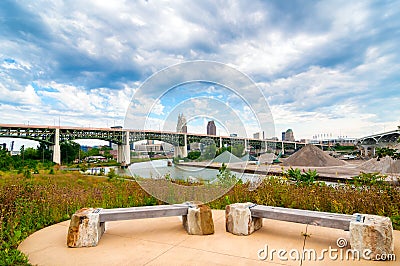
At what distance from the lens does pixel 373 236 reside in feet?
12.0

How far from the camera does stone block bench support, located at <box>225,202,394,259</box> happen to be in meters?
3.62

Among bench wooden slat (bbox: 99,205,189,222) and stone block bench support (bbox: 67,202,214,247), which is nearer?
stone block bench support (bbox: 67,202,214,247)

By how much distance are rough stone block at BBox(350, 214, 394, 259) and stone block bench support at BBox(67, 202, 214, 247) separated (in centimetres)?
231

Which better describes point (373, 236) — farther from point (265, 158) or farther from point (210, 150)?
point (210, 150)

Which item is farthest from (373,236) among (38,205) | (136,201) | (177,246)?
(38,205)

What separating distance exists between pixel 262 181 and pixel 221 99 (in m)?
4.77

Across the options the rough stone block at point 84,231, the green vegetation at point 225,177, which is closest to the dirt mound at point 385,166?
the green vegetation at point 225,177

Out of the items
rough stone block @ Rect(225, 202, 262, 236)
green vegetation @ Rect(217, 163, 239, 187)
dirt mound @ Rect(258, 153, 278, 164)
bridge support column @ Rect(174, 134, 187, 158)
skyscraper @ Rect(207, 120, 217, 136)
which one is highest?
skyscraper @ Rect(207, 120, 217, 136)

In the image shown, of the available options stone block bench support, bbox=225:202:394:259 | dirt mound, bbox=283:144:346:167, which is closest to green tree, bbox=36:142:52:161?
dirt mound, bbox=283:144:346:167

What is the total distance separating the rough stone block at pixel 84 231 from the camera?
14.0 ft

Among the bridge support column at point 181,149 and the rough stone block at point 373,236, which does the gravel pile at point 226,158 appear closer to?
the bridge support column at point 181,149

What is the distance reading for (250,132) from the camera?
532cm

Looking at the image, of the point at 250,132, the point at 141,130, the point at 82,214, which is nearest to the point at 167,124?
the point at 141,130

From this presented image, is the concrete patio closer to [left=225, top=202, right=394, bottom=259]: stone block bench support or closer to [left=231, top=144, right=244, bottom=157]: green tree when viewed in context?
[left=225, top=202, right=394, bottom=259]: stone block bench support
